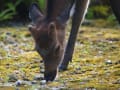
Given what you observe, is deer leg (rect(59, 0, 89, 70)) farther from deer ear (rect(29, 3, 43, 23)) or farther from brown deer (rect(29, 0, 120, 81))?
deer ear (rect(29, 3, 43, 23))

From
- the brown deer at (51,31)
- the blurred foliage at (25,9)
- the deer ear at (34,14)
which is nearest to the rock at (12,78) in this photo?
the brown deer at (51,31)

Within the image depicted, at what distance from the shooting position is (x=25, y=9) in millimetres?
12320

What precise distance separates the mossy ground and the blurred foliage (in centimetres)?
82

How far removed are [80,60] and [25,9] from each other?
4.59m

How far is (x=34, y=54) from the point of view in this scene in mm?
8734

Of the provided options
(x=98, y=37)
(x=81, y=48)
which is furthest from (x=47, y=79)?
(x=98, y=37)

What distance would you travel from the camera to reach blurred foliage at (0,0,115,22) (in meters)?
12.1

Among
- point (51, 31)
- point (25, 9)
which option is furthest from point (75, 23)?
point (25, 9)

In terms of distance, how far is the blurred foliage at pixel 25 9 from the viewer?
12.1 metres

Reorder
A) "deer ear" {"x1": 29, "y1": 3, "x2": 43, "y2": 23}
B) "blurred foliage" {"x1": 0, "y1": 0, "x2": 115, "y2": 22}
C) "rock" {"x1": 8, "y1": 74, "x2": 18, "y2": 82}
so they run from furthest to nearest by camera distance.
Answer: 1. "blurred foliage" {"x1": 0, "y1": 0, "x2": 115, "y2": 22}
2. "rock" {"x1": 8, "y1": 74, "x2": 18, "y2": 82}
3. "deer ear" {"x1": 29, "y1": 3, "x2": 43, "y2": 23}

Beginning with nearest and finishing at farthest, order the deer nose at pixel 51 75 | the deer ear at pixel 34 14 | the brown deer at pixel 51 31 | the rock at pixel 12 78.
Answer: the brown deer at pixel 51 31 → the deer ear at pixel 34 14 → the deer nose at pixel 51 75 → the rock at pixel 12 78

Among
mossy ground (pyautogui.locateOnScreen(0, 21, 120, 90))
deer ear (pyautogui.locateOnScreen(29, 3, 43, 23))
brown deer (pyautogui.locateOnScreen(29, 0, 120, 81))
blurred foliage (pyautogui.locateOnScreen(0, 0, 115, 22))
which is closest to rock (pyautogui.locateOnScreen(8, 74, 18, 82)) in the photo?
mossy ground (pyautogui.locateOnScreen(0, 21, 120, 90))

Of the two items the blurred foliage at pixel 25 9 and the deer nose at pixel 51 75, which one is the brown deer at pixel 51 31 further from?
the blurred foliage at pixel 25 9

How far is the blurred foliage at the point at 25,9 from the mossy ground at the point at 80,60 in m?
0.82
